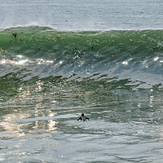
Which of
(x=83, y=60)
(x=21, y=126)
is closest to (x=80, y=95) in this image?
(x=21, y=126)

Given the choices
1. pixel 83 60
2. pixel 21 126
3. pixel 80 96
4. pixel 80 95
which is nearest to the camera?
pixel 21 126

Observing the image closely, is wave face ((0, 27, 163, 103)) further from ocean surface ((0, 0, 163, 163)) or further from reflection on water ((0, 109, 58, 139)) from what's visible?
reflection on water ((0, 109, 58, 139))

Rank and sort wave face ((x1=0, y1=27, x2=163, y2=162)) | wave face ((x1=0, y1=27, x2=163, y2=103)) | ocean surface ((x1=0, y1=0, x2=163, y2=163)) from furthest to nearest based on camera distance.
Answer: wave face ((x1=0, y1=27, x2=163, y2=103)) < wave face ((x1=0, y1=27, x2=163, y2=162)) < ocean surface ((x1=0, y1=0, x2=163, y2=163))

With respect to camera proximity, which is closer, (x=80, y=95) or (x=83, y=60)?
(x=80, y=95)

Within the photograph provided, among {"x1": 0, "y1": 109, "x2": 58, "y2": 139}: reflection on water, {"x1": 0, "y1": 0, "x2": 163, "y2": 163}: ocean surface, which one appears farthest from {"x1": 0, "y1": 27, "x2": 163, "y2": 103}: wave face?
{"x1": 0, "y1": 109, "x2": 58, "y2": 139}: reflection on water

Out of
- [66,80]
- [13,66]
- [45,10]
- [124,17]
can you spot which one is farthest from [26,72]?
[45,10]

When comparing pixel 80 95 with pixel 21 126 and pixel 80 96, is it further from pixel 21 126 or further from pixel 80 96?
pixel 21 126

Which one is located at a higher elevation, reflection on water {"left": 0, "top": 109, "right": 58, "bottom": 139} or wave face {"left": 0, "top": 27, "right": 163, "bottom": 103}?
wave face {"left": 0, "top": 27, "right": 163, "bottom": 103}

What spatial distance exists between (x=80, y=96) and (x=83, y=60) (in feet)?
32.4

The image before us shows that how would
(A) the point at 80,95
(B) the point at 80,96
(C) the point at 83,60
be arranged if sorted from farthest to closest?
(C) the point at 83,60
(A) the point at 80,95
(B) the point at 80,96

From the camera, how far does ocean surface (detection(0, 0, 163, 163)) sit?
10.5 metres

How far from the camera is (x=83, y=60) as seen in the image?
28375mm

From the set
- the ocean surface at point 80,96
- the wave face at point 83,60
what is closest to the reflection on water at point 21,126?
the ocean surface at point 80,96

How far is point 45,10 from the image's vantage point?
84.0m
